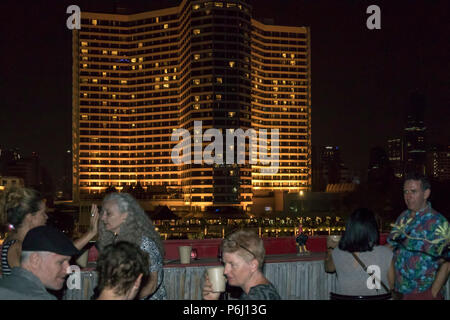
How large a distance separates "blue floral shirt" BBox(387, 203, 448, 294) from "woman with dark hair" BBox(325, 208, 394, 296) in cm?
31

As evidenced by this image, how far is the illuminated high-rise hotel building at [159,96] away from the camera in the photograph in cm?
12119

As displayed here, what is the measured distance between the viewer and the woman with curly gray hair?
13.3 feet

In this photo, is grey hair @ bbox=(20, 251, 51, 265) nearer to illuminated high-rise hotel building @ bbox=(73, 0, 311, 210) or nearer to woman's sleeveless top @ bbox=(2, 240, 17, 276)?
woman's sleeveless top @ bbox=(2, 240, 17, 276)

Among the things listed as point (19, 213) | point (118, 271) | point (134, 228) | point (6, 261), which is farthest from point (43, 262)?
point (19, 213)

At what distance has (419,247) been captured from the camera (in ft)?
14.6

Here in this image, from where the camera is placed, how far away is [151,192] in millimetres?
117500

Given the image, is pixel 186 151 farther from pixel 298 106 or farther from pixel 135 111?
pixel 298 106

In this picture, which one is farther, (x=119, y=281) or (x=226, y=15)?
(x=226, y=15)

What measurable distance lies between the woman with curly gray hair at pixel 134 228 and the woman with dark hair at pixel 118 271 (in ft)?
4.15

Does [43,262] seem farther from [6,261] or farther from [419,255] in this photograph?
[419,255]

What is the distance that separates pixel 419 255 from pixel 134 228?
2.54 meters
